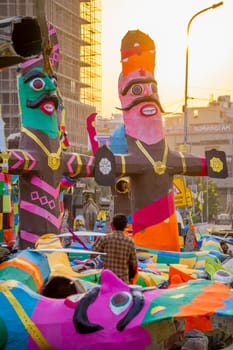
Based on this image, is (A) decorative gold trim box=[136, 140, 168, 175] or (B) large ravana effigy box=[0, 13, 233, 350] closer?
(B) large ravana effigy box=[0, 13, 233, 350]

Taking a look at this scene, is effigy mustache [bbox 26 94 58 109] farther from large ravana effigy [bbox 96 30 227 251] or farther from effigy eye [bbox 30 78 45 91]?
large ravana effigy [bbox 96 30 227 251]

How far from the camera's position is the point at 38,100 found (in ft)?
49.4

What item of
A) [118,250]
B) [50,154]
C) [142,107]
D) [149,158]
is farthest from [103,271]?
[142,107]

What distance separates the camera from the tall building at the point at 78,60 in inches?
2960

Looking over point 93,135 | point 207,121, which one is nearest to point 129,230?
point 93,135

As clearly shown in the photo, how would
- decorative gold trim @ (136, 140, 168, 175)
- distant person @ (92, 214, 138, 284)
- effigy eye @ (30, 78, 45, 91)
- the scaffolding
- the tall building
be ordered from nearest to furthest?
distant person @ (92, 214, 138, 284)
effigy eye @ (30, 78, 45, 91)
decorative gold trim @ (136, 140, 168, 175)
the tall building
the scaffolding

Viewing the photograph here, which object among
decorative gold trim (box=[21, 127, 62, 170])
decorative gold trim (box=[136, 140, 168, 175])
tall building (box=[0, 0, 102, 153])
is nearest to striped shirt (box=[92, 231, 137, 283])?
decorative gold trim (box=[21, 127, 62, 170])

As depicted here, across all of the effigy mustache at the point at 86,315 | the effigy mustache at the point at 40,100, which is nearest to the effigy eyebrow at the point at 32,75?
the effigy mustache at the point at 40,100

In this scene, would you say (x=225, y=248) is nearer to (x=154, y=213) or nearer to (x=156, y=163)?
(x=154, y=213)

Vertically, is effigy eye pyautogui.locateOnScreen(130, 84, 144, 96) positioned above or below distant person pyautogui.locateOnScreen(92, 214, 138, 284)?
above

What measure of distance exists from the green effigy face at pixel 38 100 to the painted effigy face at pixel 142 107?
1724mm

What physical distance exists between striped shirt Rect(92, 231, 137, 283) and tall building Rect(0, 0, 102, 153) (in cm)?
6287

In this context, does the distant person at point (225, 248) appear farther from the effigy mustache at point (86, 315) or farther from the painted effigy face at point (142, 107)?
the effigy mustache at point (86, 315)

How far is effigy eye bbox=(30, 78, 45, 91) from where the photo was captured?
1502 cm
